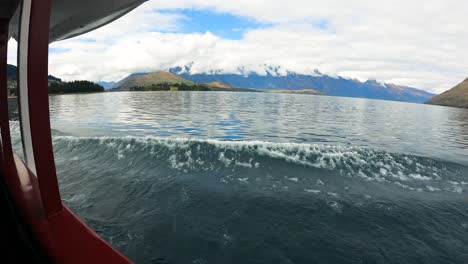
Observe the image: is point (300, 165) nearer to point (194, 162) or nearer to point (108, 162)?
point (194, 162)

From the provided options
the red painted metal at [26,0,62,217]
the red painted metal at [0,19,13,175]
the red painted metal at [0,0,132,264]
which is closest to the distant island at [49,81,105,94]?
the red painted metal at [0,19,13,175]

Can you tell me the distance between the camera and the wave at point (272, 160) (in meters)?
15.3

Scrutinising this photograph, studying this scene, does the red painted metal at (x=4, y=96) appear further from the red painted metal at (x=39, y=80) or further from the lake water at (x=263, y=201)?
the red painted metal at (x=39, y=80)

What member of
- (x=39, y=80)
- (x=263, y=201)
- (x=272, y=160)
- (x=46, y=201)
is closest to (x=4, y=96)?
(x=46, y=201)

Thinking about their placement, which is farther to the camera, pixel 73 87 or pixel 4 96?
pixel 73 87

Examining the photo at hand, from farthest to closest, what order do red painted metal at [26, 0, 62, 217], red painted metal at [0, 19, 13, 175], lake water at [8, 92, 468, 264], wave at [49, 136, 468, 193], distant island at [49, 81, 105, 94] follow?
distant island at [49, 81, 105, 94]
wave at [49, 136, 468, 193]
lake water at [8, 92, 468, 264]
red painted metal at [0, 19, 13, 175]
red painted metal at [26, 0, 62, 217]

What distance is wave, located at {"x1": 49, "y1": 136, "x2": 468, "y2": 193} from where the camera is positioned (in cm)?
1530

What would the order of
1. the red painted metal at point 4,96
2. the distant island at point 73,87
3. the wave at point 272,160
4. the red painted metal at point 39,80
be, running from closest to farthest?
the red painted metal at point 39,80, the red painted metal at point 4,96, the wave at point 272,160, the distant island at point 73,87

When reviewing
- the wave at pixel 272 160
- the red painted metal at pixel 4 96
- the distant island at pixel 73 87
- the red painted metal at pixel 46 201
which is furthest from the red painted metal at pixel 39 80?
Result: the distant island at pixel 73 87

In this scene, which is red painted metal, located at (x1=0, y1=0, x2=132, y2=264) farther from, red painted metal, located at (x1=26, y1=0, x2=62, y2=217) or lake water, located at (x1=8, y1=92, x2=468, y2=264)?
lake water, located at (x1=8, y1=92, x2=468, y2=264)

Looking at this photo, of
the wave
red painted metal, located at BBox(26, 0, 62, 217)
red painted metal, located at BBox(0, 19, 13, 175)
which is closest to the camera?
red painted metal, located at BBox(26, 0, 62, 217)

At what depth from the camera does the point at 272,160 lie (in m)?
17.1

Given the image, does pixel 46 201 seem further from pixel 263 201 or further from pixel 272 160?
pixel 272 160

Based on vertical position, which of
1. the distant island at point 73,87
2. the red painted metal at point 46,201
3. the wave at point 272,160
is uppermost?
the distant island at point 73,87
